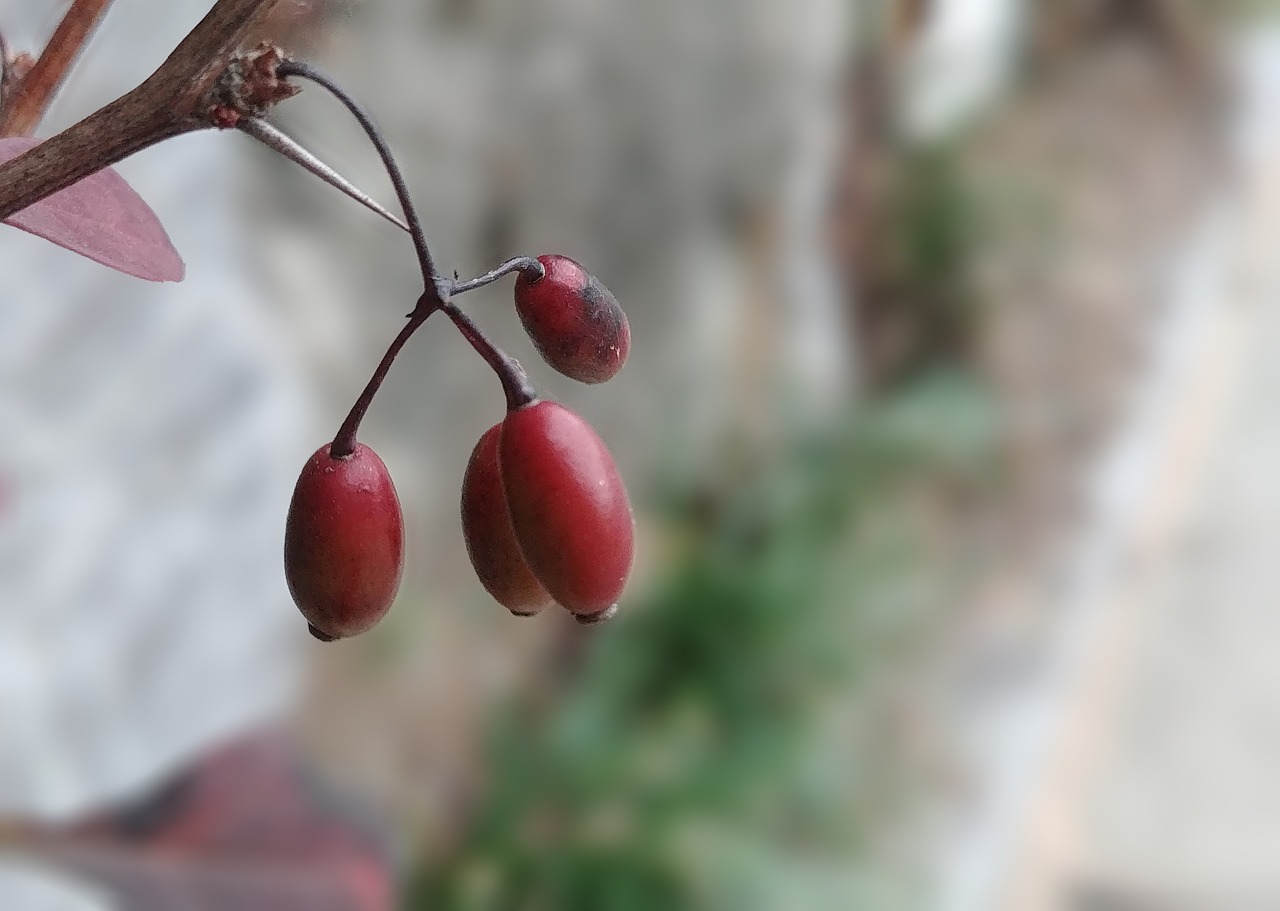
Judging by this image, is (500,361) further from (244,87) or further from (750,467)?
(750,467)

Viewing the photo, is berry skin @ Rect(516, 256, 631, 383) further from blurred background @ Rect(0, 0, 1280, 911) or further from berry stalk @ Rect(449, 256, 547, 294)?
blurred background @ Rect(0, 0, 1280, 911)

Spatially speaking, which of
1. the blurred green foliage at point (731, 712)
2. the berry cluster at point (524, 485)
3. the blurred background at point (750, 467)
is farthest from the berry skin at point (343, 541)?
the blurred green foliage at point (731, 712)

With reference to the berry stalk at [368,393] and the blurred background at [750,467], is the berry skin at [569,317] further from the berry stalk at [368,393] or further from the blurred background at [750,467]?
the blurred background at [750,467]

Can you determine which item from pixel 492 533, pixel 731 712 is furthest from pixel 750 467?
pixel 492 533

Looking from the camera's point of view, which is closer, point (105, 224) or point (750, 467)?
point (105, 224)

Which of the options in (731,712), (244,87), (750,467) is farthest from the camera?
(750,467)

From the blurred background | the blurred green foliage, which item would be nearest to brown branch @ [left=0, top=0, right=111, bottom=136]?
the blurred background

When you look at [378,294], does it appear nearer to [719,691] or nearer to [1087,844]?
[719,691]
